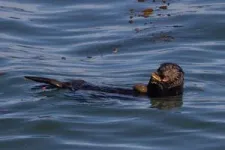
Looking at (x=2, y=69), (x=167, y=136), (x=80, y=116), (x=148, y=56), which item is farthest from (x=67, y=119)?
(x=148, y=56)

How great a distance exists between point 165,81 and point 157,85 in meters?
0.10

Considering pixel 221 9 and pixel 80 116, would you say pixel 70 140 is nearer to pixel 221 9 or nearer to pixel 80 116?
pixel 80 116

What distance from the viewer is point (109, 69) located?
1230 cm

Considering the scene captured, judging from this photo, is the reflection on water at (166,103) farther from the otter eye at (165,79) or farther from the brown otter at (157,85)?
the otter eye at (165,79)

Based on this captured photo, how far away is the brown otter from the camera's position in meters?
10.4

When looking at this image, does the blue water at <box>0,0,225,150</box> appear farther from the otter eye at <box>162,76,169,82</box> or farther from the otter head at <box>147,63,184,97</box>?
the otter eye at <box>162,76,169,82</box>

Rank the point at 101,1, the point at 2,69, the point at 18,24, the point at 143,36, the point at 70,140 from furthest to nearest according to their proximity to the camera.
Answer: the point at 101,1, the point at 18,24, the point at 143,36, the point at 2,69, the point at 70,140

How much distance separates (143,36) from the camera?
46.5ft

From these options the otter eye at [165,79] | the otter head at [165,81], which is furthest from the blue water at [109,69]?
the otter eye at [165,79]

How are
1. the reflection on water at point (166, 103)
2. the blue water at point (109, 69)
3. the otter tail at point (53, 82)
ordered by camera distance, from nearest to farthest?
the blue water at point (109, 69), the reflection on water at point (166, 103), the otter tail at point (53, 82)

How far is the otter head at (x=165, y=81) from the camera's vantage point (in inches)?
407

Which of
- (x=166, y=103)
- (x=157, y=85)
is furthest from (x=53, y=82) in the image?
(x=166, y=103)

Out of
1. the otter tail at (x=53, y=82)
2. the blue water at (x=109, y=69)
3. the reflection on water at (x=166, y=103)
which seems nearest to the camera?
the blue water at (x=109, y=69)

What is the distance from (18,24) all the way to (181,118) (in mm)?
6034
